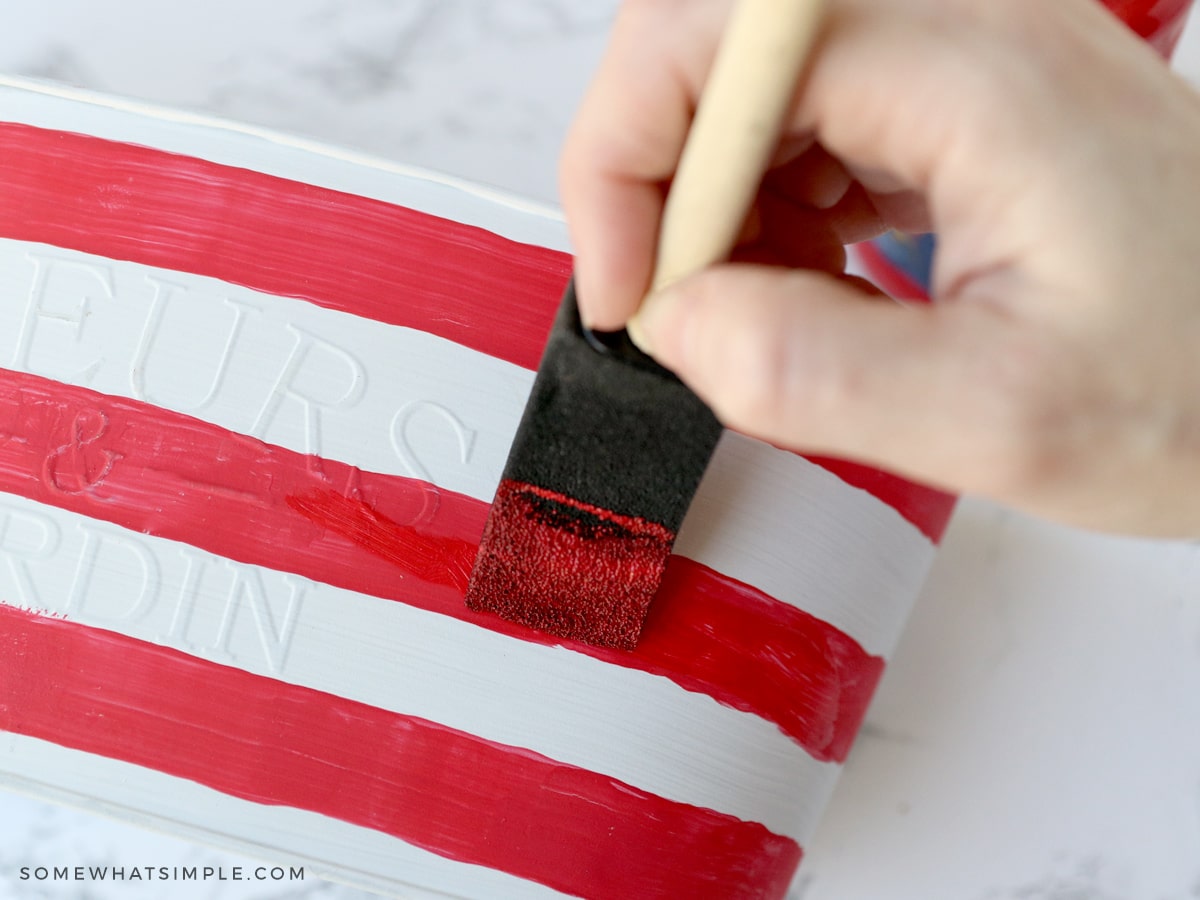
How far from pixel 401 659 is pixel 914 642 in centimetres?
47

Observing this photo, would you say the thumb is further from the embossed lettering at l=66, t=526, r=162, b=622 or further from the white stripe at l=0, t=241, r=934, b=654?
the embossed lettering at l=66, t=526, r=162, b=622

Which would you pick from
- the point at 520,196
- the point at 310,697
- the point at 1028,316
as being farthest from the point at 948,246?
the point at 310,697

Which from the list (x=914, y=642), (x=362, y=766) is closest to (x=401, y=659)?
(x=362, y=766)

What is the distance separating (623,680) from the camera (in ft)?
1.90

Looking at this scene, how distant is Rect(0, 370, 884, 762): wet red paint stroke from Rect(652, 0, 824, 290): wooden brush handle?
0.26 meters

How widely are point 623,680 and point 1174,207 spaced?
377mm

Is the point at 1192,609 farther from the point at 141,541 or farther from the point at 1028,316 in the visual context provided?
the point at 141,541

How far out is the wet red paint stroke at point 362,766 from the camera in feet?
1.89

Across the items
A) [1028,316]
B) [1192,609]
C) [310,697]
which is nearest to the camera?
[1028,316]

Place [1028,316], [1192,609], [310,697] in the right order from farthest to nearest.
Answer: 1. [1192,609]
2. [310,697]
3. [1028,316]

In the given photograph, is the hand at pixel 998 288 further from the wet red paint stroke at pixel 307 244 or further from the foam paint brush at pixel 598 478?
the wet red paint stroke at pixel 307 244

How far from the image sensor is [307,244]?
607mm

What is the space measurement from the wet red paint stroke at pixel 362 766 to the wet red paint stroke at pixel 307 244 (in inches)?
9.3

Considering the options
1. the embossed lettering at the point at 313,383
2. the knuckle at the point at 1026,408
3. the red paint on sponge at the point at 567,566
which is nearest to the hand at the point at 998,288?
the knuckle at the point at 1026,408
